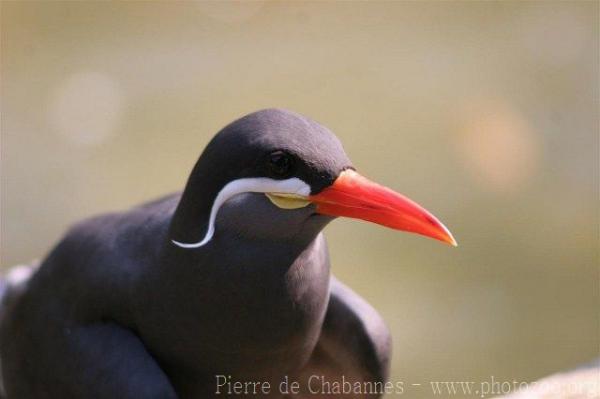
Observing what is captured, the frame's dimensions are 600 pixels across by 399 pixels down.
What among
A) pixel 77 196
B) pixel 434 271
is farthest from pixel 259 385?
pixel 77 196

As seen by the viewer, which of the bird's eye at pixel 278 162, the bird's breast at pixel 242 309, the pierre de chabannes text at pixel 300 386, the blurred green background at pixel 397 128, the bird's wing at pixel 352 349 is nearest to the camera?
the bird's eye at pixel 278 162

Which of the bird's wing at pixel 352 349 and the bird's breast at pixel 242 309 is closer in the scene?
the bird's breast at pixel 242 309

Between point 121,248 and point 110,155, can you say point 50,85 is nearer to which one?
point 110,155

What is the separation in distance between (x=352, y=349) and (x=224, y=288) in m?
0.53

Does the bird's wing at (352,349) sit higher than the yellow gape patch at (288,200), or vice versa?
the yellow gape patch at (288,200)

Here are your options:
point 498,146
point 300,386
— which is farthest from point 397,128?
point 300,386

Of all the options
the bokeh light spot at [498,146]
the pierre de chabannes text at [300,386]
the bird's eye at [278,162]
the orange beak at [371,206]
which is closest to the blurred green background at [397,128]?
the bokeh light spot at [498,146]

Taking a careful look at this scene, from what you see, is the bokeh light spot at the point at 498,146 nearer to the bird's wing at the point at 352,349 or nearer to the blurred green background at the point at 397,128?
the blurred green background at the point at 397,128

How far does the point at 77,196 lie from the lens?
6.40m

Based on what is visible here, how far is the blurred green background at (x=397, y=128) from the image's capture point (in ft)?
18.3

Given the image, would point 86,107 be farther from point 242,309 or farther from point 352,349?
point 242,309

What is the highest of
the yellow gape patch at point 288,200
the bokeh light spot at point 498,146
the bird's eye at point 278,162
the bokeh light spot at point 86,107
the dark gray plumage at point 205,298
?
the bird's eye at point 278,162

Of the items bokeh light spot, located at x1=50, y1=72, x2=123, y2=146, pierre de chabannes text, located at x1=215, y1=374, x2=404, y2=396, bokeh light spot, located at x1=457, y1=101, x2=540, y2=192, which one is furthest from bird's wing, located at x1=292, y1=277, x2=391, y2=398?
bokeh light spot, located at x1=50, y1=72, x2=123, y2=146

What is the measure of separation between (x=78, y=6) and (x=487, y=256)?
3.73m
